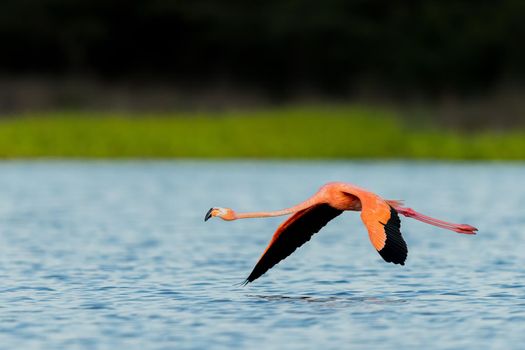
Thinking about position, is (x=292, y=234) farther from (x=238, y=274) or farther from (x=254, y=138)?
(x=254, y=138)

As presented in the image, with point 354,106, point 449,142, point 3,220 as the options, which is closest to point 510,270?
point 3,220

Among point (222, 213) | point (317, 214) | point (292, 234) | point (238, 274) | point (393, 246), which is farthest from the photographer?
point (238, 274)

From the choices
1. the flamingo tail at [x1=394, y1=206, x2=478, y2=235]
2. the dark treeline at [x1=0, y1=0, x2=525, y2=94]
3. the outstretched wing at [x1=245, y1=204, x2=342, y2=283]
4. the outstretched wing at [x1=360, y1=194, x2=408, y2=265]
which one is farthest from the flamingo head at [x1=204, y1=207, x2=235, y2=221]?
the dark treeline at [x1=0, y1=0, x2=525, y2=94]

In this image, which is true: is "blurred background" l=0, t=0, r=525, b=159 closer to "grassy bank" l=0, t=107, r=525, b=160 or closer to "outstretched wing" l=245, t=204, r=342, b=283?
"grassy bank" l=0, t=107, r=525, b=160

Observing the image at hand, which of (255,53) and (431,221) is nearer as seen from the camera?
(431,221)

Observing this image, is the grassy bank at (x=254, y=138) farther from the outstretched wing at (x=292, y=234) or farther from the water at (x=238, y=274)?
the outstretched wing at (x=292, y=234)

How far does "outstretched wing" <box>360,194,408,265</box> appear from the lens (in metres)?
11.4

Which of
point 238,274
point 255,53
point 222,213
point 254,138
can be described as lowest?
point 238,274

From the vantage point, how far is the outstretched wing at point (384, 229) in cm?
1139

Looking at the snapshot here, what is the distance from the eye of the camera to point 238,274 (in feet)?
52.7

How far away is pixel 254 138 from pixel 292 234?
23.3 metres

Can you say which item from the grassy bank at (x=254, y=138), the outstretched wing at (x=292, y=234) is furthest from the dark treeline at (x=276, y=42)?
the outstretched wing at (x=292, y=234)

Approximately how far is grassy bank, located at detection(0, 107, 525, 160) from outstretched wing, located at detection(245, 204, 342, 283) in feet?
73.8

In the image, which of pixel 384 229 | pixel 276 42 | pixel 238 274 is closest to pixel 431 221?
pixel 384 229
